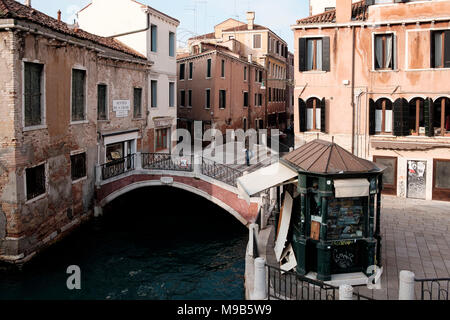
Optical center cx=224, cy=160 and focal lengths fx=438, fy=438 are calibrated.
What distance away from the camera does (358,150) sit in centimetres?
1867

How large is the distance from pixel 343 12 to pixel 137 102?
10.3 meters

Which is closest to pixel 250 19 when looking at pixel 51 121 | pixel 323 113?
pixel 323 113

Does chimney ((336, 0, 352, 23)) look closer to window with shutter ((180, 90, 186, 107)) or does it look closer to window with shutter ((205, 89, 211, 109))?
window with shutter ((205, 89, 211, 109))

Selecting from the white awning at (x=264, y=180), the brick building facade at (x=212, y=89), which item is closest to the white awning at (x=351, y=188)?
the white awning at (x=264, y=180)

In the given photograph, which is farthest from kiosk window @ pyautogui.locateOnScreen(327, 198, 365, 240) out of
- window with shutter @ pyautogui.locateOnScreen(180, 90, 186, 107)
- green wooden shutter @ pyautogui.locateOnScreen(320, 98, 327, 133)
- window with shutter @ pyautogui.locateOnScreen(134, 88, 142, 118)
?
window with shutter @ pyautogui.locateOnScreen(180, 90, 186, 107)

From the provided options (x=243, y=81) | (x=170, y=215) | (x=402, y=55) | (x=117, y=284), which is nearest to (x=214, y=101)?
(x=243, y=81)

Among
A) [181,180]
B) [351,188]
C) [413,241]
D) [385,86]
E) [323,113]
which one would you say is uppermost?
[385,86]

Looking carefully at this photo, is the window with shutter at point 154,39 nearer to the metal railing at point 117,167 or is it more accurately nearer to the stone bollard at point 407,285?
the metal railing at point 117,167

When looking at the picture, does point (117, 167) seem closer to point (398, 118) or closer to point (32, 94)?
point (32, 94)

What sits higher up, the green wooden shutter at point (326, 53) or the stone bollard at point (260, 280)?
the green wooden shutter at point (326, 53)

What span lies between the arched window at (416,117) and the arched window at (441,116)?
454mm

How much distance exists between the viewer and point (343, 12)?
1817 centimetres

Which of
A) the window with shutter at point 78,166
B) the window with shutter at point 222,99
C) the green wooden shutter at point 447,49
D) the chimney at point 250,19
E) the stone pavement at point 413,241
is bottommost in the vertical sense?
the stone pavement at point 413,241

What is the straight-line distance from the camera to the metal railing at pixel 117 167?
60.2ft
